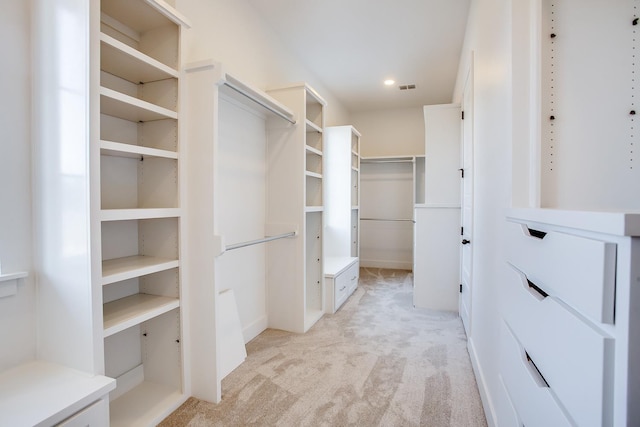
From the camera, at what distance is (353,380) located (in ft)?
7.00

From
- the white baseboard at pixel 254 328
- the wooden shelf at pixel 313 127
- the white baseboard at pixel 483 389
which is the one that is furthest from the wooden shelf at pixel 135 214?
the white baseboard at pixel 483 389

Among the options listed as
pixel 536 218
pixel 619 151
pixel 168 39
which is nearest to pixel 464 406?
pixel 536 218

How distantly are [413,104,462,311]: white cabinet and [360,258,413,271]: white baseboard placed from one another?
2.21 metres

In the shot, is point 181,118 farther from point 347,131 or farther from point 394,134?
point 394,134

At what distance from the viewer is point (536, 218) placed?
38.3 inches

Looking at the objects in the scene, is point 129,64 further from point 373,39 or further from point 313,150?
point 373,39

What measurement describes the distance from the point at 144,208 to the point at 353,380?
1673 millimetres

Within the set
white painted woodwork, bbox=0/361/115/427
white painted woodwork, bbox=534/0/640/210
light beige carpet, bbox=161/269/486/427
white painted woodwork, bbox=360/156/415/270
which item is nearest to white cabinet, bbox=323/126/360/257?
light beige carpet, bbox=161/269/486/427

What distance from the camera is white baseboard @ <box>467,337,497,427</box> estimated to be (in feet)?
5.41

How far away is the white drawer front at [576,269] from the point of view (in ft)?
1.84

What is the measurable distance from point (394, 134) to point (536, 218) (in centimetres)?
520

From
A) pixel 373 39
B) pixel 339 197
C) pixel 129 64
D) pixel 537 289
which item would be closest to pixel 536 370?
pixel 537 289

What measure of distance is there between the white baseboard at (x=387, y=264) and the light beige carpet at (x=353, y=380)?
2551mm

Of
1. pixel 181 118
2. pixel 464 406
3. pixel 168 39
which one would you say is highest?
pixel 168 39
